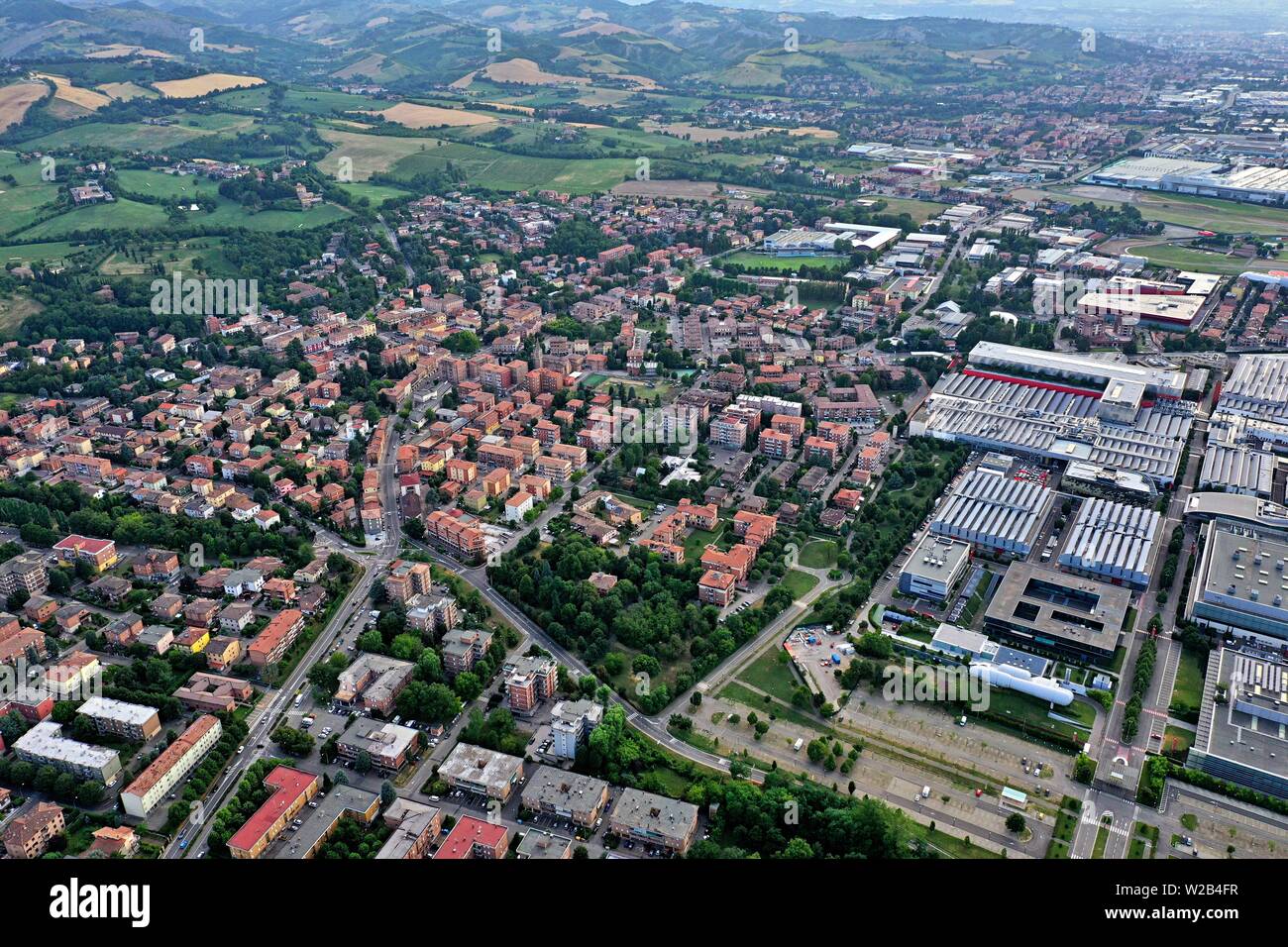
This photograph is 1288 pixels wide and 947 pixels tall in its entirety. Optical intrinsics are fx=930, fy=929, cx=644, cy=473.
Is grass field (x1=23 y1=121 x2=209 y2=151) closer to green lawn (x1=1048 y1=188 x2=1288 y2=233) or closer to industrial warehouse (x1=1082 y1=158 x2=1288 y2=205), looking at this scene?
green lawn (x1=1048 y1=188 x2=1288 y2=233)

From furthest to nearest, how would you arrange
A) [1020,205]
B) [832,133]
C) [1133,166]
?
[832,133] < [1133,166] < [1020,205]

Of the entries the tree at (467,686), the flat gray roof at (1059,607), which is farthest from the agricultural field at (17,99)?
the flat gray roof at (1059,607)

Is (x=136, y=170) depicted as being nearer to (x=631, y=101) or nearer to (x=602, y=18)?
(x=631, y=101)

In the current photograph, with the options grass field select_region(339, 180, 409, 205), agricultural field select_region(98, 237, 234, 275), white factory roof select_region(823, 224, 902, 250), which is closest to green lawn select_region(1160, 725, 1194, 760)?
white factory roof select_region(823, 224, 902, 250)

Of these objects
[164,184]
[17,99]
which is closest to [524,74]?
[17,99]

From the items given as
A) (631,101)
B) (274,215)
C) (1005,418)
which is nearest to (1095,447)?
(1005,418)

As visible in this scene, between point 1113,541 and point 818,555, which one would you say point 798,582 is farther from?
point 1113,541
